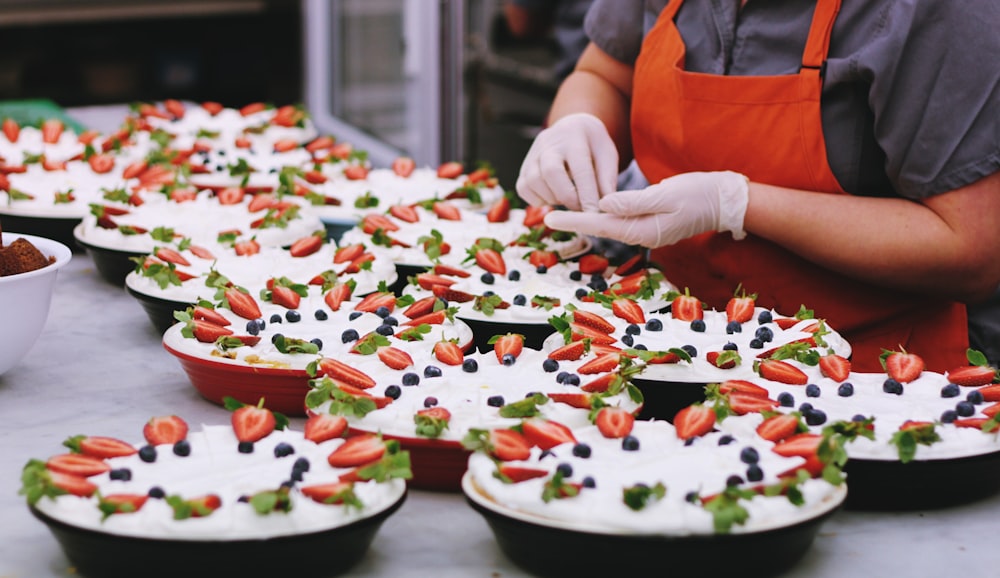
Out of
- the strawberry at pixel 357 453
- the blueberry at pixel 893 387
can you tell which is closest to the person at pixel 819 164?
the blueberry at pixel 893 387

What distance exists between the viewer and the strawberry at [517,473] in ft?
4.11

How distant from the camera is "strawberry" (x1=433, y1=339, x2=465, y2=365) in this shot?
164cm

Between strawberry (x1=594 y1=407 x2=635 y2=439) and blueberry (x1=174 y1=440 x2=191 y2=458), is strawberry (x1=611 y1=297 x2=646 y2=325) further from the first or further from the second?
blueberry (x1=174 y1=440 x2=191 y2=458)

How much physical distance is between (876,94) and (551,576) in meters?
1.07

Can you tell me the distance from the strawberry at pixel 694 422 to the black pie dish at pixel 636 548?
198mm

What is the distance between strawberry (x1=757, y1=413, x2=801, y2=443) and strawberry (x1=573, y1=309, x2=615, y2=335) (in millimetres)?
426

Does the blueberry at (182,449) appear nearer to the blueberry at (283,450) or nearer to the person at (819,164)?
the blueberry at (283,450)

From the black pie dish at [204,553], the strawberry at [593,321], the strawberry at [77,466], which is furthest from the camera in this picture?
the strawberry at [593,321]

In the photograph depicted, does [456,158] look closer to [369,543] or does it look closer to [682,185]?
[682,185]

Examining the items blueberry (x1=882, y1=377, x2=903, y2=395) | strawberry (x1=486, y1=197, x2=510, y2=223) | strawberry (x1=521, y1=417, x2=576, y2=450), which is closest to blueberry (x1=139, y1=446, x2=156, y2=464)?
strawberry (x1=521, y1=417, x2=576, y2=450)

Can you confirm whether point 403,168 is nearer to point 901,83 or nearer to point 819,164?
point 819,164

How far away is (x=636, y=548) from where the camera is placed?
46.4 inches

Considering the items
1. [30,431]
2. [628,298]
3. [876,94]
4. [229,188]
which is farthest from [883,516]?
[229,188]

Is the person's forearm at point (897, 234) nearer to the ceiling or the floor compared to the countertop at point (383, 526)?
nearer to the ceiling
